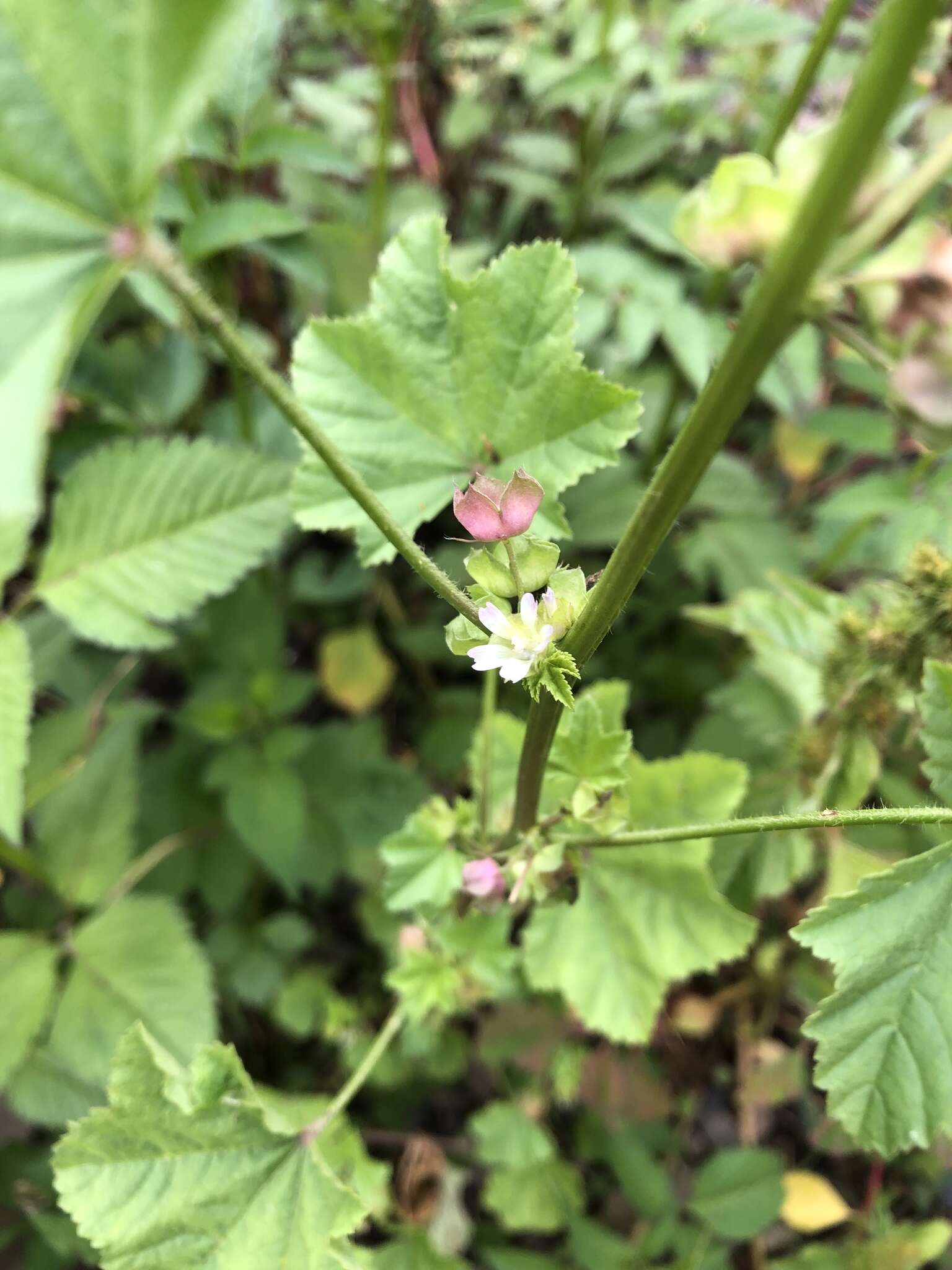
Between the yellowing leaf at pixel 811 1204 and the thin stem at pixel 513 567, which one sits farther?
the yellowing leaf at pixel 811 1204

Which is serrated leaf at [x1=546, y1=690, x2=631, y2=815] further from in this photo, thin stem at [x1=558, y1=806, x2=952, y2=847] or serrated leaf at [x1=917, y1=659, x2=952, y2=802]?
serrated leaf at [x1=917, y1=659, x2=952, y2=802]

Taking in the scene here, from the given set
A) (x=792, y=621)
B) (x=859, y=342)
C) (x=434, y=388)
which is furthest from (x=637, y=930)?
(x=859, y=342)

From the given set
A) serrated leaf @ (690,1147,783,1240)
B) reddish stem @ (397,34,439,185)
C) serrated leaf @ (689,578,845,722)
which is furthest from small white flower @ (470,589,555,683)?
reddish stem @ (397,34,439,185)

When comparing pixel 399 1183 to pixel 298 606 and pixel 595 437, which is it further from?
pixel 595 437

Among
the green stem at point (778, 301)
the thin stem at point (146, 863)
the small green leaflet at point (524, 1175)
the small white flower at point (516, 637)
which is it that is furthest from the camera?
the thin stem at point (146, 863)

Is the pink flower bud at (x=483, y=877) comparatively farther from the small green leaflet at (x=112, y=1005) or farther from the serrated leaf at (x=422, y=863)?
the small green leaflet at (x=112, y=1005)

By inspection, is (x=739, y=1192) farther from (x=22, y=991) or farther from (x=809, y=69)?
(x=809, y=69)

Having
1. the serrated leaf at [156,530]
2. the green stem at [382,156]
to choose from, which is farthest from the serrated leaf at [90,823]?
the green stem at [382,156]
